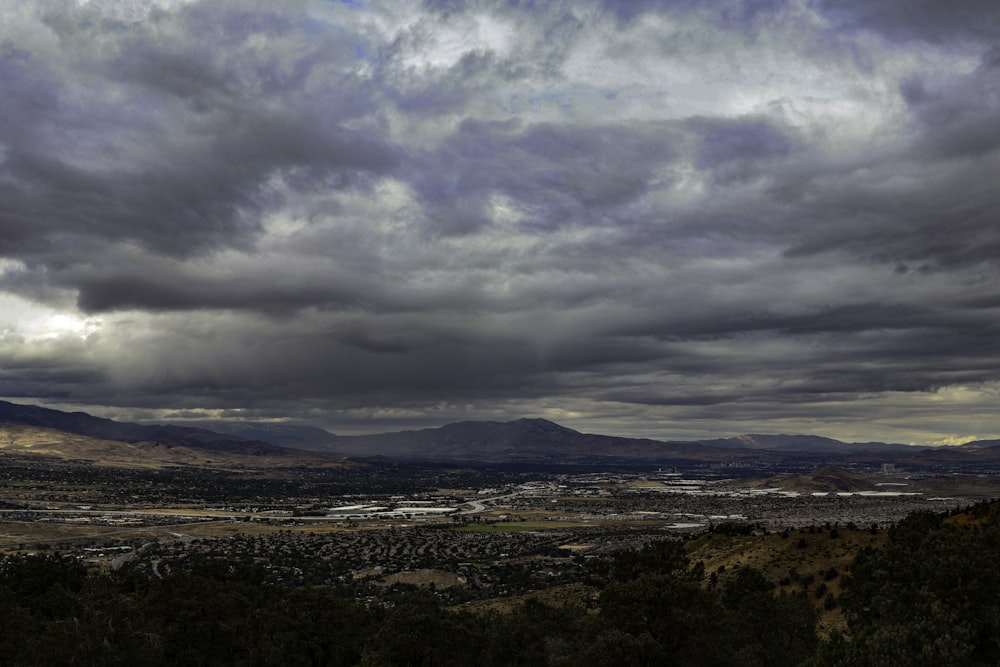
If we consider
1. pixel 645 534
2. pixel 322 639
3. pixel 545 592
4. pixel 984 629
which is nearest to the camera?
pixel 984 629

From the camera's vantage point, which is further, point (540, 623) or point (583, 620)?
point (540, 623)

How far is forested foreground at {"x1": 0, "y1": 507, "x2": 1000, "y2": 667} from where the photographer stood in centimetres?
3978

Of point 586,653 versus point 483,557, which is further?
point 483,557

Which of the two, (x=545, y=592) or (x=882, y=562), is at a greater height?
(x=882, y=562)

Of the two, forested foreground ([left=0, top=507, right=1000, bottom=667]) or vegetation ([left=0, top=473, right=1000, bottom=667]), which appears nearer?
vegetation ([left=0, top=473, right=1000, bottom=667])

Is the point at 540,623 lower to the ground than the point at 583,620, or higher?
lower

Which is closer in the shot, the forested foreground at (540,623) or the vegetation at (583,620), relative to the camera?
the vegetation at (583,620)

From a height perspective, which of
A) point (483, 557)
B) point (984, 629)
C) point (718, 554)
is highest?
point (984, 629)

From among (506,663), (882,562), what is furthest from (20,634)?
(882,562)

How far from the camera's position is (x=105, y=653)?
1954 inches

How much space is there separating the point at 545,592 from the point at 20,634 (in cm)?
6534

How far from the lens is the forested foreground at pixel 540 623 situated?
39.8 meters

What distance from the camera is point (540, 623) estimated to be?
196 ft

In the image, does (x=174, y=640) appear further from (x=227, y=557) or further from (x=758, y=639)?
(x=227, y=557)
